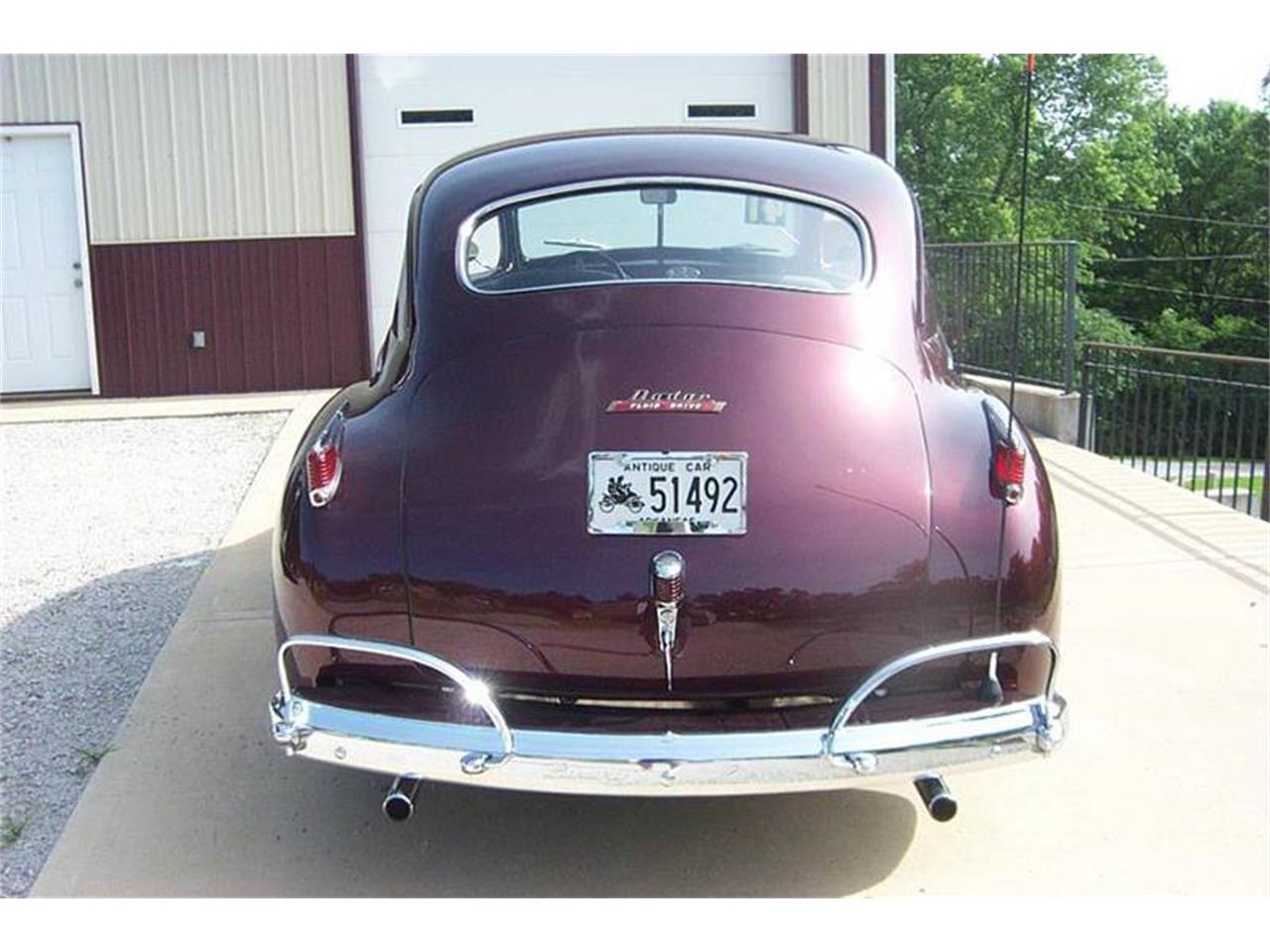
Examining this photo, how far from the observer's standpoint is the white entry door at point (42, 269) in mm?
11023

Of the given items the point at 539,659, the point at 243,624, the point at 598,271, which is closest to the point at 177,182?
the point at 243,624

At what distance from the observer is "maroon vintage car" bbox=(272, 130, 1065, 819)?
2730mm

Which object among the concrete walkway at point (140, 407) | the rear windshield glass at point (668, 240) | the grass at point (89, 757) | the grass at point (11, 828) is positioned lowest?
the grass at point (11, 828)

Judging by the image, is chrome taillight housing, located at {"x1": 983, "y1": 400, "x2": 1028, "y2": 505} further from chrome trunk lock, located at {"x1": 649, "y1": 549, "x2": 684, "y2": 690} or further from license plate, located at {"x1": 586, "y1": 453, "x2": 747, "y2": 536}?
chrome trunk lock, located at {"x1": 649, "y1": 549, "x2": 684, "y2": 690}

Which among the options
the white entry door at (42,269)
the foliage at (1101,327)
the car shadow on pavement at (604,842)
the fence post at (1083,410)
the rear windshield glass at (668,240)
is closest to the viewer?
the car shadow on pavement at (604,842)

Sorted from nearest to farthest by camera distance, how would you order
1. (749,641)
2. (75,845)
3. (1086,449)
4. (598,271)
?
(749,641) → (75,845) → (598,271) → (1086,449)

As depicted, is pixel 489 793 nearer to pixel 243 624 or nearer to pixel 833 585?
pixel 833 585

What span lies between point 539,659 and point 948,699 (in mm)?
913

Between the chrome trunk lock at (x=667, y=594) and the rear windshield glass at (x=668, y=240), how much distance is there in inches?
35.7

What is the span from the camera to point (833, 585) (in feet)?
9.36

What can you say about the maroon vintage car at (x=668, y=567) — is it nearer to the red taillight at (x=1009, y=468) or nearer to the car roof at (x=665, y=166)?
the red taillight at (x=1009, y=468)

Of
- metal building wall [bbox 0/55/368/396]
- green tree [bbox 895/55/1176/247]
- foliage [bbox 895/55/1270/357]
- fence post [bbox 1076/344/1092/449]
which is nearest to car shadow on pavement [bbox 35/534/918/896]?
fence post [bbox 1076/344/1092/449]

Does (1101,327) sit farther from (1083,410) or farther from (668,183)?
(668,183)

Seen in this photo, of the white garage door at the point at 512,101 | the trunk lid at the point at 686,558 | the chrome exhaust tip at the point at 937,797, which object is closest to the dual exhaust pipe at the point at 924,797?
the chrome exhaust tip at the point at 937,797
